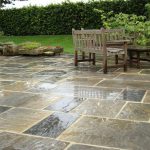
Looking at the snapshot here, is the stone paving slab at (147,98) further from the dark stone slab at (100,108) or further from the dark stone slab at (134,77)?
the dark stone slab at (134,77)

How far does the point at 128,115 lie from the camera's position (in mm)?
3777

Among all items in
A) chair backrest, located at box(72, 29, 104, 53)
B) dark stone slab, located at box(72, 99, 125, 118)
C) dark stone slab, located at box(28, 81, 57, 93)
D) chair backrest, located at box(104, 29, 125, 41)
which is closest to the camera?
dark stone slab, located at box(72, 99, 125, 118)

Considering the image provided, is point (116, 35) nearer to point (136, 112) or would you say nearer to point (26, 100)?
point (26, 100)

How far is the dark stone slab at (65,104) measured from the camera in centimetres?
410

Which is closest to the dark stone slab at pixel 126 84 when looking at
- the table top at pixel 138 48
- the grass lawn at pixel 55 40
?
the table top at pixel 138 48

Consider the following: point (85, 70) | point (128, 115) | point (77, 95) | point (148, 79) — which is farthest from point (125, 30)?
point (128, 115)

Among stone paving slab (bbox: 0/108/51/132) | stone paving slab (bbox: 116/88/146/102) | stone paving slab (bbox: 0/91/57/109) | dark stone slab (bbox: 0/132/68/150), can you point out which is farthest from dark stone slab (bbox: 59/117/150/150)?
stone paving slab (bbox: 116/88/146/102)

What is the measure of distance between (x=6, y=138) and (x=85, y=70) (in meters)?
A: 3.95

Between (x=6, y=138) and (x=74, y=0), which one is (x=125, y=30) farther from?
(x=74, y=0)

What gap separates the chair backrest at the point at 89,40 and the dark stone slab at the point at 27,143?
372 centimetres

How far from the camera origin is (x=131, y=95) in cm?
471

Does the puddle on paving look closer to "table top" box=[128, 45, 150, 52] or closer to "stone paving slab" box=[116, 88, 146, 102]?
"stone paving slab" box=[116, 88, 146, 102]

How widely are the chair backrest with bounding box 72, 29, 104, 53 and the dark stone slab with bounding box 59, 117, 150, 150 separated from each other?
3.22 meters

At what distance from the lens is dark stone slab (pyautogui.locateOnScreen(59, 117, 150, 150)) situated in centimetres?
297
